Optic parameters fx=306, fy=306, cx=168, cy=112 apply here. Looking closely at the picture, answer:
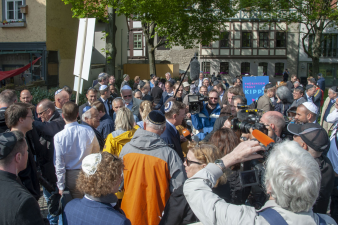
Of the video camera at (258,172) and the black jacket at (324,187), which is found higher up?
the video camera at (258,172)

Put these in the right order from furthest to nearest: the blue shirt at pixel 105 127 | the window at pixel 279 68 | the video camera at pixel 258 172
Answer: the window at pixel 279 68 → the blue shirt at pixel 105 127 → the video camera at pixel 258 172

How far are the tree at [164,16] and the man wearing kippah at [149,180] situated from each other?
512 inches

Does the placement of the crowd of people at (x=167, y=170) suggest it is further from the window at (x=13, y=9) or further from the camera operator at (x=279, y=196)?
the window at (x=13, y=9)

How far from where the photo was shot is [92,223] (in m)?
2.16

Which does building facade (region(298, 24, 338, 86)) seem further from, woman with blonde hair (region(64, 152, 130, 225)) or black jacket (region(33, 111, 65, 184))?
woman with blonde hair (region(64, 152, 130, 225))

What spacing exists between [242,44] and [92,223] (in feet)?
128

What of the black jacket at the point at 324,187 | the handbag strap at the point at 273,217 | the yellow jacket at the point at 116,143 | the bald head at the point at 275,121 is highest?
the bald head at the point at 275,121

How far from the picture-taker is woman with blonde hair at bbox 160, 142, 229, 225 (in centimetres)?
245

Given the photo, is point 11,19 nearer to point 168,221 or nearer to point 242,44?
point 168,221

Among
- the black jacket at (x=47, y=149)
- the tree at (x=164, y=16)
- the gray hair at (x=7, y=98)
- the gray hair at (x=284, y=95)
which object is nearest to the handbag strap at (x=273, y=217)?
the black jacket at (x=47, y=149)

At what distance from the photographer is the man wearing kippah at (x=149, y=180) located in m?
3.01

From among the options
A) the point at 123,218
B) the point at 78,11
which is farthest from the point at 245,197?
the point at 78,11

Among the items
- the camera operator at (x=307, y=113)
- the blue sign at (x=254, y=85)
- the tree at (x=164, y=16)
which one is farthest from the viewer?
the tree at (x=164, y=16)

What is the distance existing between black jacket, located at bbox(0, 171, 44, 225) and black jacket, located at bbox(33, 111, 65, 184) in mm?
2083
